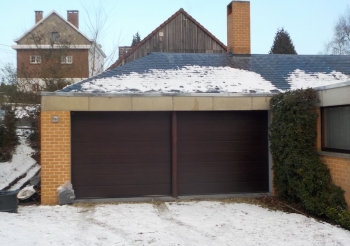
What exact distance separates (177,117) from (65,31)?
27553mm

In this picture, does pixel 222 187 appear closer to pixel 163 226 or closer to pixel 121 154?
pixel 121 154

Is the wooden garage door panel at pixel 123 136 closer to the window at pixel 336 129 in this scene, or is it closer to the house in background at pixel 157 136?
the house in background at pixel 157 136

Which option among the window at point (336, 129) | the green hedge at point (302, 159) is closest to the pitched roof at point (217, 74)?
the green hedge at point (302, 159)

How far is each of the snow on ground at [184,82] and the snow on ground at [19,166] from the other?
5548mm

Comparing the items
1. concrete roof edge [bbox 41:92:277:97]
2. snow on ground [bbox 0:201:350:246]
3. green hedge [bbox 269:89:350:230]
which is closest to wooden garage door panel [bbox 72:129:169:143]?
concrete roof edge [bbox 41:92:277:97]

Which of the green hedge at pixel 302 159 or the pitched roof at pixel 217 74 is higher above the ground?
the pitched roof at pixel 217 74

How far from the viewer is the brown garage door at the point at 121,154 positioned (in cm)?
1090

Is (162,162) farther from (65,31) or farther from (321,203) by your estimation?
(65,31)

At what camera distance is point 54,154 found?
10.4 m

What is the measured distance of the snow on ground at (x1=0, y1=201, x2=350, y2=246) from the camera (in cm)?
724

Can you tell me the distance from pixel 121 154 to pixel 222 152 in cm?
269

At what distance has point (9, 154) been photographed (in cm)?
1819

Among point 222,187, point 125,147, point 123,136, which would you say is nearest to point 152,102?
point 123,136

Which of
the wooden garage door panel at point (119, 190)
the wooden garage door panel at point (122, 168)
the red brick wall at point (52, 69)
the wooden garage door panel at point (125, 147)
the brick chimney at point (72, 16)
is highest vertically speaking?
the brick chimney at point (72, 16)
